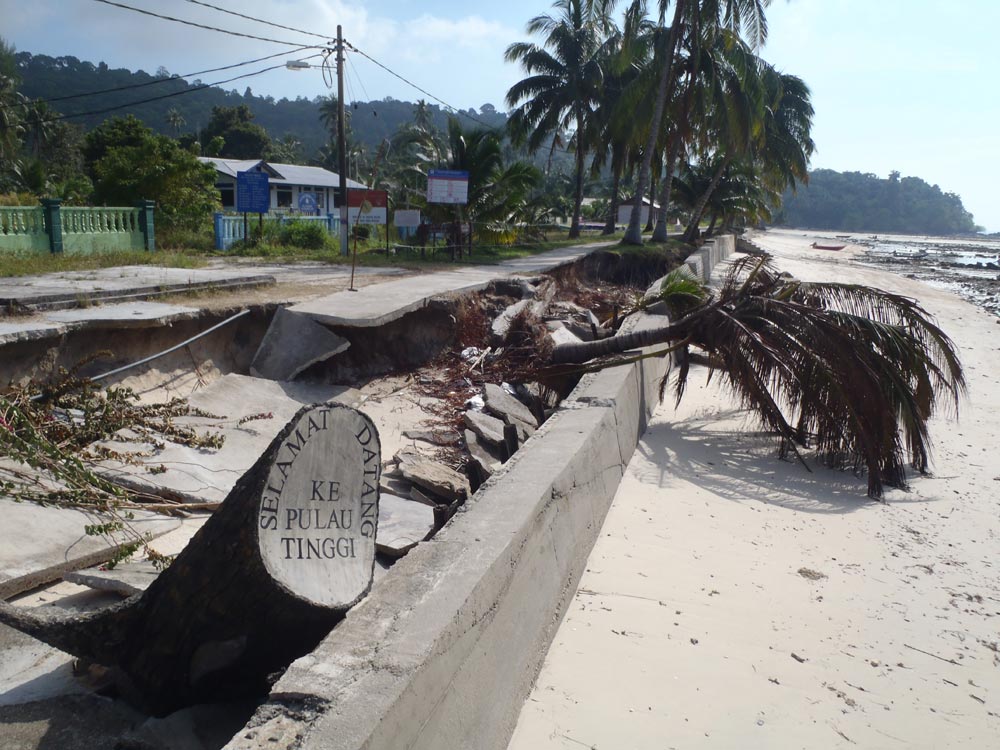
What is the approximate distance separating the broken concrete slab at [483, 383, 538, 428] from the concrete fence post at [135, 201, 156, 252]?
10.4 metres

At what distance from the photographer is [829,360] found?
6.86 m

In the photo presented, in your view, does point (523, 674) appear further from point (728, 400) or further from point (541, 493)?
point (728, 400)

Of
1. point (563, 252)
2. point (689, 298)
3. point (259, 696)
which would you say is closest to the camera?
point (259, 696)

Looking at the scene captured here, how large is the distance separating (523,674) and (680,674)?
770 millimetres

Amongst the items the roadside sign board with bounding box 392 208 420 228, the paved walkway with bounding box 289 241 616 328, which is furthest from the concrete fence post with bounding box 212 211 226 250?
the paved walkway with bounding box 289 241 616 328

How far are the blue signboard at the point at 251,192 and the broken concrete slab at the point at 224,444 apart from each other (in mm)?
10877

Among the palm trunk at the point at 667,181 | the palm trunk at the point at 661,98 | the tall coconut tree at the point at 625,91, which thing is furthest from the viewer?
the palm trunk at the point at 667,181

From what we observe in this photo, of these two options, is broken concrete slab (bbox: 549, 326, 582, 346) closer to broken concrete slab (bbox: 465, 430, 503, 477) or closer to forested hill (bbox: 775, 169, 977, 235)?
broken concrete slab (bbox: 465, 430, 503, 477)

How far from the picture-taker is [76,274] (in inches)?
370

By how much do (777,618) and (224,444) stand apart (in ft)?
12.4

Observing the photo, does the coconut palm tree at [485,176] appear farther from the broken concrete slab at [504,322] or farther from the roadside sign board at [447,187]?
the broken concrete slab at [504,322]

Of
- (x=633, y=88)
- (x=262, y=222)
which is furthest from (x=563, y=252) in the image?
(x=262, y=222)

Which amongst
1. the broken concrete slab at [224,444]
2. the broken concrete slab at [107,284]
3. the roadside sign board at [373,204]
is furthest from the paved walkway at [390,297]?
the roadside sign board at [373,204]

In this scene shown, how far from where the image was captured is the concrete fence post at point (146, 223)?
1547 cm
